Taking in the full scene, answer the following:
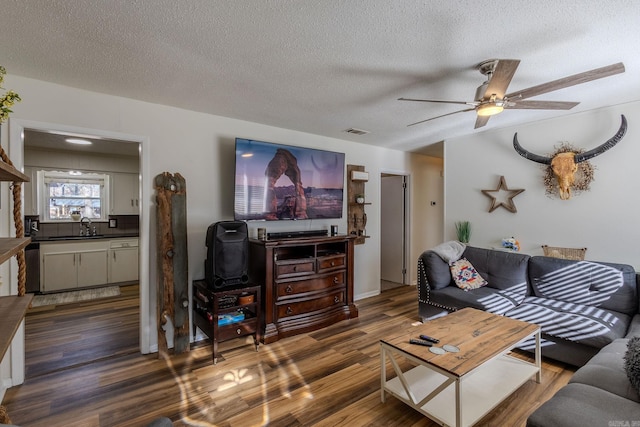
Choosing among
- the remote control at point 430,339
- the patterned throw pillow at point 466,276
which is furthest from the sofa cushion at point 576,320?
the remote control at point 430,339

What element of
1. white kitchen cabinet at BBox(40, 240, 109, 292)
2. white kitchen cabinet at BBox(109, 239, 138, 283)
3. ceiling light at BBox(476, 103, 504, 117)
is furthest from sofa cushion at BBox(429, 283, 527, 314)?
white kitchen cabinet at BBox(40, 240, 109, 292)

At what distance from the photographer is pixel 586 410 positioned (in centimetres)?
139

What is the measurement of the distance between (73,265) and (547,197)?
6681 millimetres

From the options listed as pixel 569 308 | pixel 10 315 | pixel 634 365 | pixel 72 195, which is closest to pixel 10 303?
pixel 10 315

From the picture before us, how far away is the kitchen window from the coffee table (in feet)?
18.7

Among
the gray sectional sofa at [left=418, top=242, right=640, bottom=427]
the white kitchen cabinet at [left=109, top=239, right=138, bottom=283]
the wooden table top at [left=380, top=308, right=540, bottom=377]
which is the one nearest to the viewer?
the gray sectional sofa at [left=418, top=242, right=640, bottom=427]

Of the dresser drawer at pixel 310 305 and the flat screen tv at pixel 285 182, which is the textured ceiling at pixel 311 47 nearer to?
the flat screen tv at pixel 285 182

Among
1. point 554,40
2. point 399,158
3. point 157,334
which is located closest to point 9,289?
point 157,334

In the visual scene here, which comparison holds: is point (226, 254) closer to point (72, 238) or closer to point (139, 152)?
point (139, 152)

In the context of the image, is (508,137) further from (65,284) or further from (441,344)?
(65,284)

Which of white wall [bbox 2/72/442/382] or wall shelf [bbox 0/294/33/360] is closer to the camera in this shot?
wall shelf [bbox 0/294/33/360]

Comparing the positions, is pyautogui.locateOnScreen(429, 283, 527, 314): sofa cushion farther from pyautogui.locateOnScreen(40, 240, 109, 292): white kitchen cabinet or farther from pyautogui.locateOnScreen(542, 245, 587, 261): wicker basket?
pyautogui.locateOnScreen(40, 240, 109, 292): white kitchen cabinet

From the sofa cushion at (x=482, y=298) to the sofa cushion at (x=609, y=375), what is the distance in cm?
97

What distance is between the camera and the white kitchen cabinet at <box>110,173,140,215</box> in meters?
5.48
